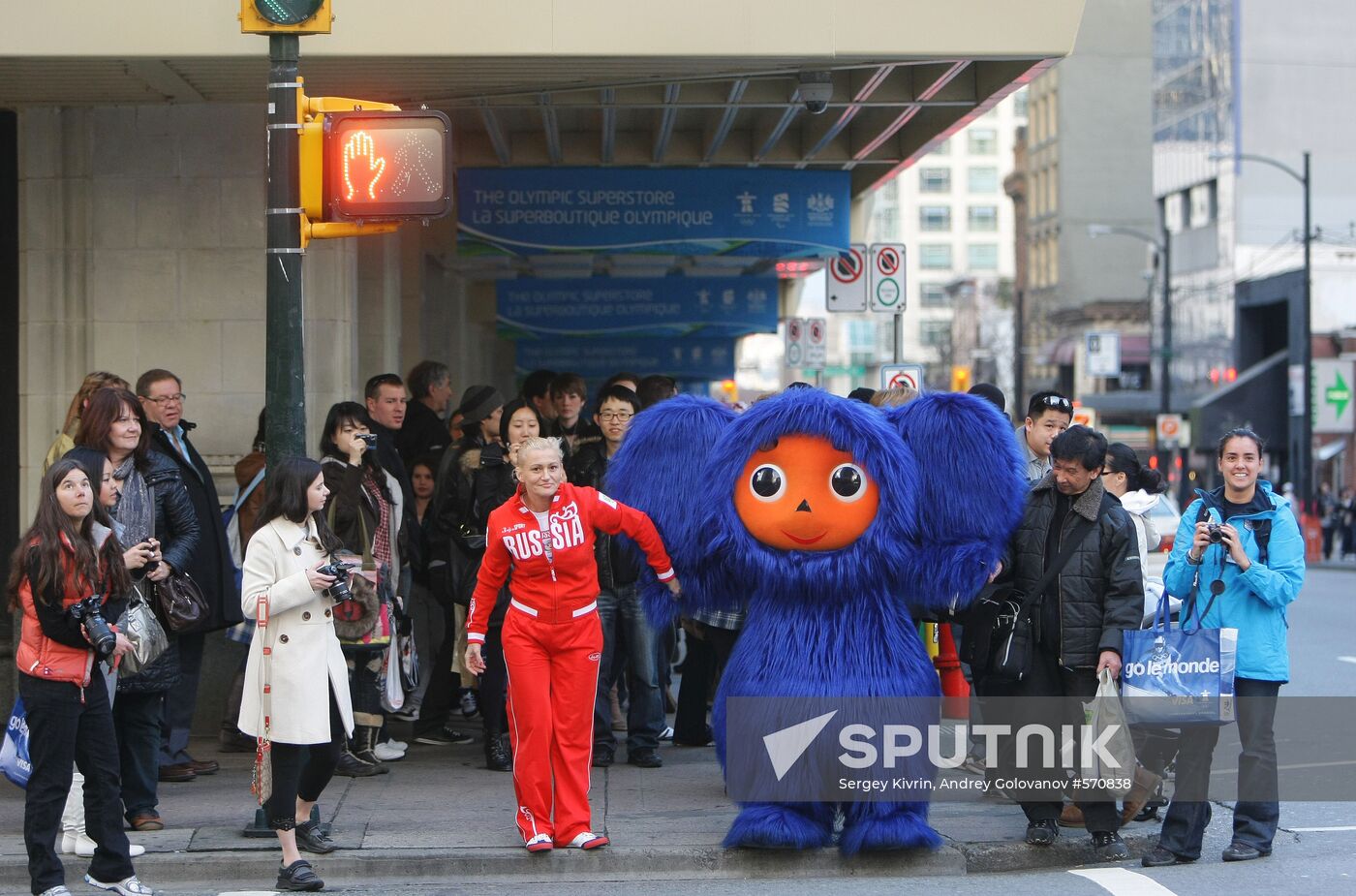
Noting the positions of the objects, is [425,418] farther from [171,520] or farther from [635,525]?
[635,525]

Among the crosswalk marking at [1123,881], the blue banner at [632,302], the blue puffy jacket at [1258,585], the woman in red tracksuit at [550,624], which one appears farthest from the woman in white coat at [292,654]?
the blue banner at [632,302]

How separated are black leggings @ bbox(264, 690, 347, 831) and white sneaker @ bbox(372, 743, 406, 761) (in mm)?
2310

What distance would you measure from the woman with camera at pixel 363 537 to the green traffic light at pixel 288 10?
2.07 m

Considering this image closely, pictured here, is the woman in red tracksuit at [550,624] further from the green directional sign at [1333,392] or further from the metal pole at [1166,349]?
the green directional sign at [1333,392]

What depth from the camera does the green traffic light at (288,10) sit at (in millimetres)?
7488

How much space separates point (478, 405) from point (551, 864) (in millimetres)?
3386

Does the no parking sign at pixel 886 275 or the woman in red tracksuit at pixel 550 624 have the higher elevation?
the no parking sign at pixel 886 275

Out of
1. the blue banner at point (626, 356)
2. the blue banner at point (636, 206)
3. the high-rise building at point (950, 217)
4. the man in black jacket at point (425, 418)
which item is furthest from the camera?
the high-rise building at point (950, 217)

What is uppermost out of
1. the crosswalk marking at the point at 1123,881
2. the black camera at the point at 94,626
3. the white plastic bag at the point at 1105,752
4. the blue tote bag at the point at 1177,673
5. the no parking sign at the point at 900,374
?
the no parking sign at the point at 900,374

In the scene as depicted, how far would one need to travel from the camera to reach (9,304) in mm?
10469

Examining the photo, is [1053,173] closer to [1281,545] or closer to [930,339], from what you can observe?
[930,339]

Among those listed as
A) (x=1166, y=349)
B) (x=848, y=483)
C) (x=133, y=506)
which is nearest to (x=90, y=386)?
(x=133, y=506)

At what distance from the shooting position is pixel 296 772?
6941 millimetres

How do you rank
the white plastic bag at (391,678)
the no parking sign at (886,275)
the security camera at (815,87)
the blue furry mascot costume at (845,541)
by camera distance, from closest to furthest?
the blue furry mascot costume at (845,541) < the white plastic bag at (391,678) < the security camera at (815,87) < the no parking sign at (886,275)
